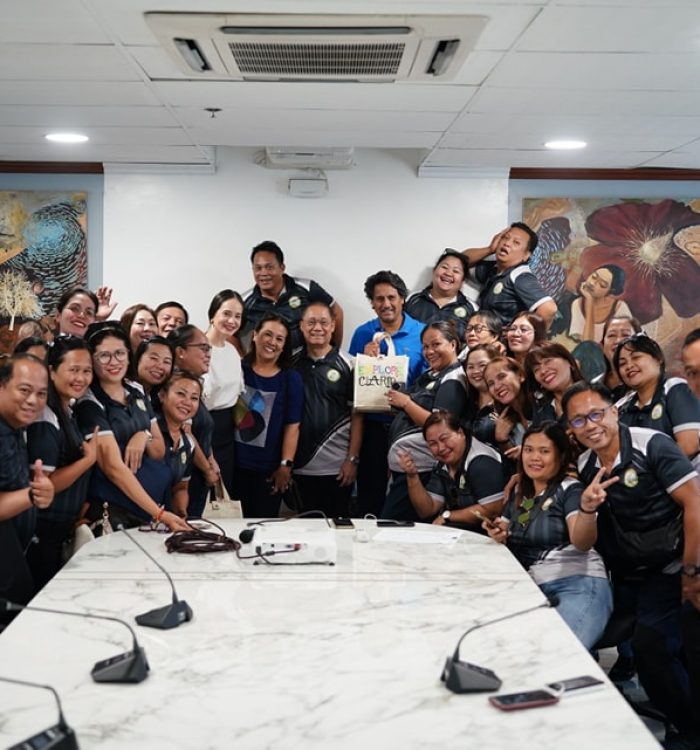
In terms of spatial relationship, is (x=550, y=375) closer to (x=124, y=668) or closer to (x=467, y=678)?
(x=467, y=678)

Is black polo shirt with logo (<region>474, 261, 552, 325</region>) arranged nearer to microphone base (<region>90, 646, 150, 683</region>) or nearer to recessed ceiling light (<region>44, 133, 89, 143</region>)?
recessed ceiling light (<region>44, 133, 89, 143</region>)

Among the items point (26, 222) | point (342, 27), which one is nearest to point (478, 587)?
point (342, 27)

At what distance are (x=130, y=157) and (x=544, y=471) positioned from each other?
381 cm

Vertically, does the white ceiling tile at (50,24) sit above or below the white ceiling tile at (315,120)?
below

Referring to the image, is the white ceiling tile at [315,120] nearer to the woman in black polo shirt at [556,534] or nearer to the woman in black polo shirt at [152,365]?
the woman in black polo shirt at [152,365]

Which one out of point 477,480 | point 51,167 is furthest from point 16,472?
point 51,167

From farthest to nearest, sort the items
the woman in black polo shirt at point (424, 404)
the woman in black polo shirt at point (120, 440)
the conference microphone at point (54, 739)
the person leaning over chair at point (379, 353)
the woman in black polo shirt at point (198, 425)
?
1. the person leaning over chair at point (379, 353)
2. the woman in black polo shirt at point (424, 404)
3. the woman in black polo shirt at point (198, 425)
4. the woman in black polo shirt at point (120, 440)
5. the conference microphone at point (54, 739)

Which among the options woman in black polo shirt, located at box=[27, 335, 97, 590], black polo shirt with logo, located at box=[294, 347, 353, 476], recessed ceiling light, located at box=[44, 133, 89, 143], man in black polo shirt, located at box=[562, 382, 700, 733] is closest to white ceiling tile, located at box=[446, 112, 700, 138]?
black polo shirt with logo, located at box=[294, 347, 353, 476]

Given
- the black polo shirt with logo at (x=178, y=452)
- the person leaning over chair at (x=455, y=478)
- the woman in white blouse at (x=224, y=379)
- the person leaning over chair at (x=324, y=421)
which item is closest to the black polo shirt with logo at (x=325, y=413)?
the person leaning over chair at (x=324, y=421)

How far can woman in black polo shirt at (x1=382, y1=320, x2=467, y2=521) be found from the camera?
451 cm

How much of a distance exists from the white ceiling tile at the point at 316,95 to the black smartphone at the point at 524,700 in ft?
9.37

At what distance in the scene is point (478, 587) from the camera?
9.26 ft

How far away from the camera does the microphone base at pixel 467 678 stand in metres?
2.01

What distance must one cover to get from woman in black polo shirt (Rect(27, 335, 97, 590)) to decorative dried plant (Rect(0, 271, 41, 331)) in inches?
114
